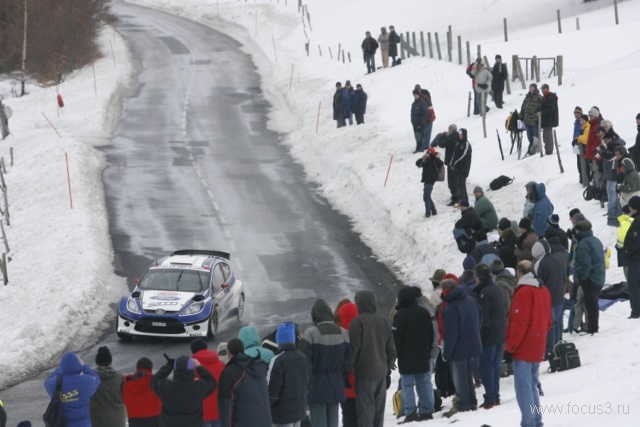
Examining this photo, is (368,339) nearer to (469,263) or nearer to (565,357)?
(565,357)

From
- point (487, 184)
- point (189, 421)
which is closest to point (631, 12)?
point (487, 184)

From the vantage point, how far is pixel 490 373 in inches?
524

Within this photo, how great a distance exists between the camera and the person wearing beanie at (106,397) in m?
12.0

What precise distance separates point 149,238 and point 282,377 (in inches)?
659

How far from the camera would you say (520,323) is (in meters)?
11.9

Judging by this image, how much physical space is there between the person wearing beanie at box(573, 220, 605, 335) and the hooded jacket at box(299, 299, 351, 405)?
16.3ft

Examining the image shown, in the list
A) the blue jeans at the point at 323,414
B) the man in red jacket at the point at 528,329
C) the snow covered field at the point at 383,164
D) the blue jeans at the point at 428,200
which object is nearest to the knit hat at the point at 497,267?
the snow covered field at the point at 383,164

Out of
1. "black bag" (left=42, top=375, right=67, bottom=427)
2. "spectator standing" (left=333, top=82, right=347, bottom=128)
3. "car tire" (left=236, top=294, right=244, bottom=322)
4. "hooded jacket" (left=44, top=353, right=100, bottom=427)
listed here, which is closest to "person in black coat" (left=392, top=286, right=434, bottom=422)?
"hooded jacket" (left=44, top=353, right=100, bottom=427)

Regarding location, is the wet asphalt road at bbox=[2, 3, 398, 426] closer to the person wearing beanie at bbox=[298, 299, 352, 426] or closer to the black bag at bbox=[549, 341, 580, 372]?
the person wearing beanie at bbox=[298, 299, 352, 426]

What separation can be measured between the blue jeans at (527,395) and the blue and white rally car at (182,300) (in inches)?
367

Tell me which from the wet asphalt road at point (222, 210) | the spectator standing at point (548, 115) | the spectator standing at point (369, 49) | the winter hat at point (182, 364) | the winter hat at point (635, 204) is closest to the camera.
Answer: the winter hat at point (182, 364)

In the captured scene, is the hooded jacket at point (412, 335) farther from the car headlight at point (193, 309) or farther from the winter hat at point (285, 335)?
Result: the car headlight at point (193, 309)

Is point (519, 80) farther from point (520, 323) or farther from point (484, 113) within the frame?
point (520, 323)

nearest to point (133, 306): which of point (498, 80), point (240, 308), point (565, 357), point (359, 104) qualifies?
point (240, 308)
